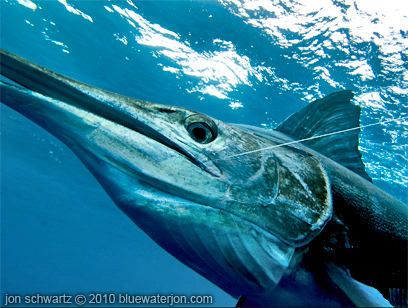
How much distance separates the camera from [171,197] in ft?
4.25

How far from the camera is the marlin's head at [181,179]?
121 cm

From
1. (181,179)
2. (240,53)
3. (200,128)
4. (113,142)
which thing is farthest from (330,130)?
(240,53)

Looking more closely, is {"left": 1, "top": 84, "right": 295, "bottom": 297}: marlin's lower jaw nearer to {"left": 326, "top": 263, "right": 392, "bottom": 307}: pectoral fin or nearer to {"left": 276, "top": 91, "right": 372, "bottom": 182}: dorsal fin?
{"left": 326, "top": 263, "right": 392, "bottom": 307}: pectoral fin

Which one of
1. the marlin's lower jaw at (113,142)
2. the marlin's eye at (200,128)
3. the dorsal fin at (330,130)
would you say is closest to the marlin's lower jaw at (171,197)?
the marlin's lower jaw at (113,142)

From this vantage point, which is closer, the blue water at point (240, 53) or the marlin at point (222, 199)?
the marlin at point (222, 199)

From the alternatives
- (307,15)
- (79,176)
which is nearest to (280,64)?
(307,15)

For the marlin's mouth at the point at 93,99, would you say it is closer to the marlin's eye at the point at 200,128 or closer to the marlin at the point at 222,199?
the marlin at the point at 222,199

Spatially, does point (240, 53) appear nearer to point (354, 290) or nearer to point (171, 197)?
point (171, 197)

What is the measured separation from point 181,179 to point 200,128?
15.0 inches

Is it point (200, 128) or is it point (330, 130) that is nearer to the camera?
point (200, 128)

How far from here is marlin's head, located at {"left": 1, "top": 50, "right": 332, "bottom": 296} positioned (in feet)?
3.97

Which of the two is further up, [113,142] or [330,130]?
[330,130]

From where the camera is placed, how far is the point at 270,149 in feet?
5.38

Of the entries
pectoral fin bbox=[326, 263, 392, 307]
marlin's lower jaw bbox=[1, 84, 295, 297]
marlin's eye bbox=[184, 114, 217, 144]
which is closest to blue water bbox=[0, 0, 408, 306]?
marlin's lower jaw bbox=[1, 84, 295, 297]
